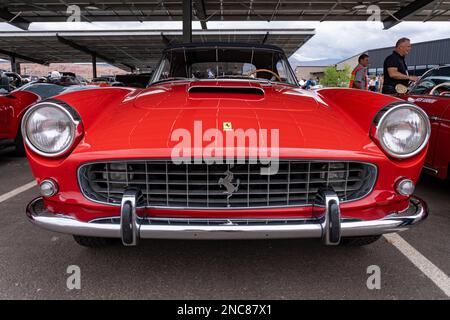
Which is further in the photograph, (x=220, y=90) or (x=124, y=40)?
(x=124, y=40)

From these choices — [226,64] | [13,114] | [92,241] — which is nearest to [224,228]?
[92,241]

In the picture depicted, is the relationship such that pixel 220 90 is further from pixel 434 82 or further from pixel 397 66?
pixel 397 66

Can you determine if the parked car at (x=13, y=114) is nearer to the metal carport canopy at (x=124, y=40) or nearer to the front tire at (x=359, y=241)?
the front tire at (x=359, y=241)

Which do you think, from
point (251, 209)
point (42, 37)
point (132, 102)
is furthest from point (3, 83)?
point (42, 37)

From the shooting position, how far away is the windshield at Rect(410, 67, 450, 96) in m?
3.97

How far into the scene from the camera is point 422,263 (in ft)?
7.52

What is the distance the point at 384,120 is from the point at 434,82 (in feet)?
8.69

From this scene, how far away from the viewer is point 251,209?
6.04ft

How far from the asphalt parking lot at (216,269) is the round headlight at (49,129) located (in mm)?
739

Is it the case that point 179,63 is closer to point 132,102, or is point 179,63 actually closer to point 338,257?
point 132,102

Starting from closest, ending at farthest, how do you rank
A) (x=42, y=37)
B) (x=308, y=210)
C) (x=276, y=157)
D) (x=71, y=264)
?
(x=276, y=157), (x=308, y=210), (x=71, y=264), (x=42, y=37)

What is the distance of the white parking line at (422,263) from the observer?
205cm

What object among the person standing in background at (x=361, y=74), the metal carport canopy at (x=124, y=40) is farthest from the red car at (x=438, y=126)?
Result: the metal carport canopy at (x=124, y=40)

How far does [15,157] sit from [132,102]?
4265mm
